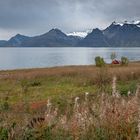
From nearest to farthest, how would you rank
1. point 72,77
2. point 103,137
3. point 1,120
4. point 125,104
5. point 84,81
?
1. point 103,137
2. point 125,104
3. point 1,120
4. point 84,81
5. point 72,77

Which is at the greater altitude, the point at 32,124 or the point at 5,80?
the point at 32,124

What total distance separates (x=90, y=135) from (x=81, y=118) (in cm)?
29

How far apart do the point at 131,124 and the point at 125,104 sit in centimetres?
57

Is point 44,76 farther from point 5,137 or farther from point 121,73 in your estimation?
point 5,137

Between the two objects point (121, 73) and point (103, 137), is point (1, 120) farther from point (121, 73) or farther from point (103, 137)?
point (121, 73)

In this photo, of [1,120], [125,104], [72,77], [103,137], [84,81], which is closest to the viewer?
[103,137]

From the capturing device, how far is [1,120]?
23.4 feet

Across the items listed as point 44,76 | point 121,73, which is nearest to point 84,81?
point 121,73

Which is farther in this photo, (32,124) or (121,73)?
(121,73)

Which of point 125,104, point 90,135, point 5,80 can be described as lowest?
point 5,80

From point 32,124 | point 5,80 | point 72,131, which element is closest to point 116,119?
point 72,131

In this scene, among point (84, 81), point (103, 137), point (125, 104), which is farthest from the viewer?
point (84, 81)

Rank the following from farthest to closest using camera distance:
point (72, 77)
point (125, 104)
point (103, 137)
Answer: point (72, 77) → point (125, 104) → point (103, 137)

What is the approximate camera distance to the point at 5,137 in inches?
247
